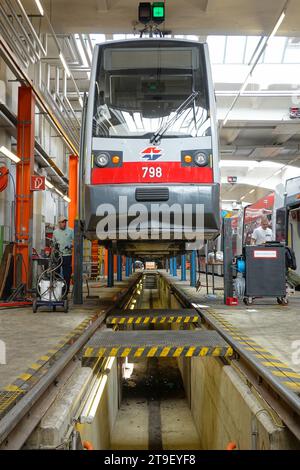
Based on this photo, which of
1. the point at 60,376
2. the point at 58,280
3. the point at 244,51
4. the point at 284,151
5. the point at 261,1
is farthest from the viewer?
the point at 284,151

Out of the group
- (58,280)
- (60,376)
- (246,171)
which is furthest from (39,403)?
(246,171)

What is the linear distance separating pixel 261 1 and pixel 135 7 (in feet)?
8.09

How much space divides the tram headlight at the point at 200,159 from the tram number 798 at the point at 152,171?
464mm

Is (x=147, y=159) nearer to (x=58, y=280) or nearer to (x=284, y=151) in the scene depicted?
(x=58, y=280)

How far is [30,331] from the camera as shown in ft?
16.4

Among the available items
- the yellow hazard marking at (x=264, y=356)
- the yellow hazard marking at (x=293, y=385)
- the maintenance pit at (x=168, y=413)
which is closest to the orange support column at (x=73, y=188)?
the maintenance pit at (x=168, y=413)

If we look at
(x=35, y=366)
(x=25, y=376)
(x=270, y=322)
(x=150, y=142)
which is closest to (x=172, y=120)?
(x=150, y=142)

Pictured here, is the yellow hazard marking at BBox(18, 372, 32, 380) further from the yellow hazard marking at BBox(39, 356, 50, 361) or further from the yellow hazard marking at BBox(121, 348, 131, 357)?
the yellow hazard marking at BBox(121, 348, 131, 357)

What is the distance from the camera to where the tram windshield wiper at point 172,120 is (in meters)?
5.39

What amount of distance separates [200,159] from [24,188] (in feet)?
15.0

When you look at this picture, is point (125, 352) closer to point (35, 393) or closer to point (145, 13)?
point (35, 393)

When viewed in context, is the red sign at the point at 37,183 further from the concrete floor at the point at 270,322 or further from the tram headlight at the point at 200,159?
the tram headlight at the point at 200,159

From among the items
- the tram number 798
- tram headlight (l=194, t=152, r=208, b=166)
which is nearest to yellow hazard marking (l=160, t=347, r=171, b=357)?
the tram number 798

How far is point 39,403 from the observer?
8.95ft
